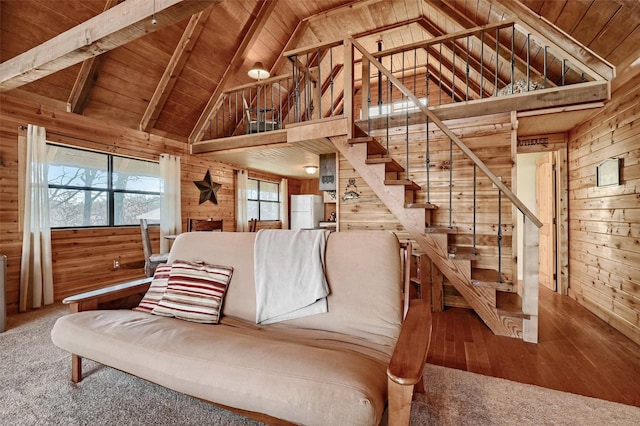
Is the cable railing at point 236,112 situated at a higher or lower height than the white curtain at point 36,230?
higher

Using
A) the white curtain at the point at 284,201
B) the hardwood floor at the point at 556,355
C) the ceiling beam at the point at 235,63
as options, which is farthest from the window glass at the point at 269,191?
the hardwood floor at the point at 556,355

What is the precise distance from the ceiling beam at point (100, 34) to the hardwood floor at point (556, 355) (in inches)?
118

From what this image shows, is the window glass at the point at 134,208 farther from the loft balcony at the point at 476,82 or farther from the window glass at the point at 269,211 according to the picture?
the window glass at the point at 269,211

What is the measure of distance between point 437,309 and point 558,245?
2.07m

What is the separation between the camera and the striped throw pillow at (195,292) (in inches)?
65.1

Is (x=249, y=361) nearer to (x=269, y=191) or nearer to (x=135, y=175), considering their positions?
(x=135, y=175)

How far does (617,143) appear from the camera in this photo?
263cm

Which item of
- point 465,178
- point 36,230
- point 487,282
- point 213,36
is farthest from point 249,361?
point 213,36

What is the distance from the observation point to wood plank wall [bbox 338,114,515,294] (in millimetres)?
3156

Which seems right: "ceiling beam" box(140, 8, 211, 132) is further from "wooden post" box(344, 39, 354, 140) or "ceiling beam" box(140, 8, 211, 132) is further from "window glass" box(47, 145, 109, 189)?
"wooden post" box(344, 39, 354, 140)

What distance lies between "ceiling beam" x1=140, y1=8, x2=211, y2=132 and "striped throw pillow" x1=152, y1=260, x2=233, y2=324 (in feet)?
11.1

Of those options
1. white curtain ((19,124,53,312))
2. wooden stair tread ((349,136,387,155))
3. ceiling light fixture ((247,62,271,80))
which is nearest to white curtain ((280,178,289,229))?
ceiling light fixture ((247,62,271,80))

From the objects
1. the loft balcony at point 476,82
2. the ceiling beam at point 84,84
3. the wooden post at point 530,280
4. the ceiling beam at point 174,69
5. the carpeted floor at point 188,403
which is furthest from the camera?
the ceiling beam at point 174,69

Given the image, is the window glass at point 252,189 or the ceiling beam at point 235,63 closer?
the ceiling beam at point 235,63
